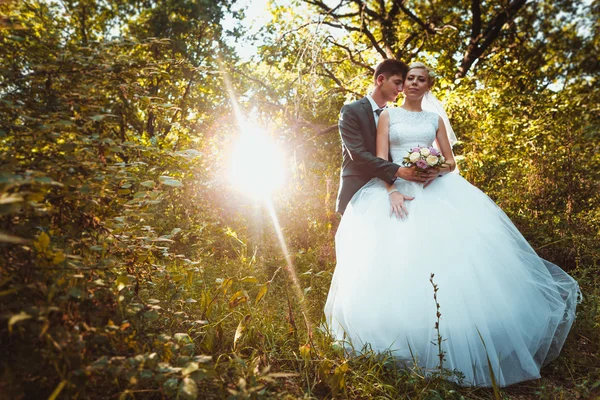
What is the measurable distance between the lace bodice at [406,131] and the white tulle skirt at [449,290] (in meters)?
0.39

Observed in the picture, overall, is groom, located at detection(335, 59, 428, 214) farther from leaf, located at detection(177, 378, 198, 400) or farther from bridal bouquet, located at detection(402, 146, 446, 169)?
leaf, located at detection(177, 378, 198, 400)

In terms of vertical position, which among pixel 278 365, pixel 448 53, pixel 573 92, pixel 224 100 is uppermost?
pixel 448 53

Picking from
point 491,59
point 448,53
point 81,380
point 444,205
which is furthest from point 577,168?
point 448,53

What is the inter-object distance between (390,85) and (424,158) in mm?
931

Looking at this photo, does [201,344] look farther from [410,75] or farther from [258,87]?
[258,87]

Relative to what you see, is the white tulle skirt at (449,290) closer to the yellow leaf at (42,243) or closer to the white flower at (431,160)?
the white flower at (431,160)

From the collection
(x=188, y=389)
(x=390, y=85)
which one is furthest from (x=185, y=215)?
(x=188, y=389)

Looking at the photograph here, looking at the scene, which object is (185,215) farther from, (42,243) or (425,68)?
(42,243)

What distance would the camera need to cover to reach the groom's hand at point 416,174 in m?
3.09

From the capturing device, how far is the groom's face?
3.57 meters

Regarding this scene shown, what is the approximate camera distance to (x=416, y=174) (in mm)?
3100

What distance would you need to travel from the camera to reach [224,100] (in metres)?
7.26

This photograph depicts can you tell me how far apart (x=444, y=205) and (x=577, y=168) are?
9.02ft

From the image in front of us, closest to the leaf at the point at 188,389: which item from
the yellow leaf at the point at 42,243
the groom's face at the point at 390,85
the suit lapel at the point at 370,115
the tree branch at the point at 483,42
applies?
the yellow leaf at the point at 42,243
